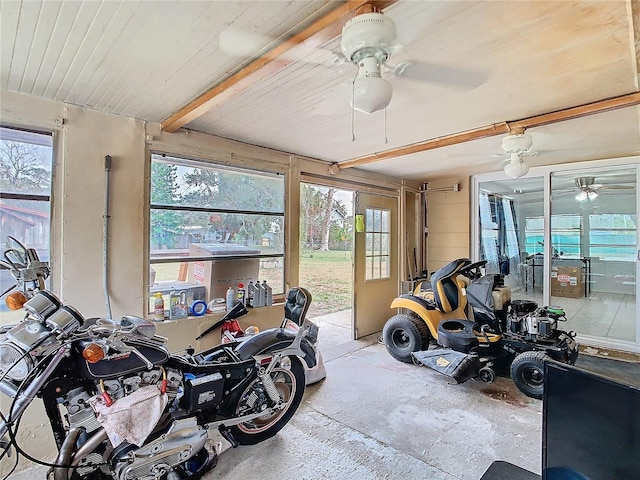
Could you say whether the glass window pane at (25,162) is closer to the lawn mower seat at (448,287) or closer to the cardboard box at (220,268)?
the cardboard box at (220,268)

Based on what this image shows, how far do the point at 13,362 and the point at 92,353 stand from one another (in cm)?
36

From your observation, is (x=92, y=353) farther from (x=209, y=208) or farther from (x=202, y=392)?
(x=209, y=208)

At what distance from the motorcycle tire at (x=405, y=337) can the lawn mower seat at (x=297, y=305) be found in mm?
1634

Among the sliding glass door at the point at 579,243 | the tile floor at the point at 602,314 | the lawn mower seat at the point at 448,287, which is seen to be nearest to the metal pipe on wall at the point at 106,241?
the lawn mower seat at the point at 448,287

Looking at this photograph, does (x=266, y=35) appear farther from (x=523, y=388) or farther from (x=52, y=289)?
(x=523, y=388)

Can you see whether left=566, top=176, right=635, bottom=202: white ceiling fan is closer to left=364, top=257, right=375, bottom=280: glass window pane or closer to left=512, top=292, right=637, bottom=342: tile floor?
left=512, top=292, right=637, bottom=342: tile floor

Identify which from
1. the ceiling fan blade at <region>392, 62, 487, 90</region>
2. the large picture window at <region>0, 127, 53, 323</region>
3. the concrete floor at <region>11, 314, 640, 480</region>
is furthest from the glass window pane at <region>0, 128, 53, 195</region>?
the ceiling fan blade at <region>392, 62, 487, 90</region>

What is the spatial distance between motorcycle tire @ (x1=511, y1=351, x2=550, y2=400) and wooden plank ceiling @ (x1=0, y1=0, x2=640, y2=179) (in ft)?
6.34

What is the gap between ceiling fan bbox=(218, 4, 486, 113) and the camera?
4.29ft

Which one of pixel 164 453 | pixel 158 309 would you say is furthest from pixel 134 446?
pixel 158 309

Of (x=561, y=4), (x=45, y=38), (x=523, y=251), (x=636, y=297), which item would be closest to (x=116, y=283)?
(x=45, y=38)

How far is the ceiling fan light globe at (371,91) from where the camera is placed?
1513 mm

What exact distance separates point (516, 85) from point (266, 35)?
5.27ft

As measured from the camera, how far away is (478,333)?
333cm
